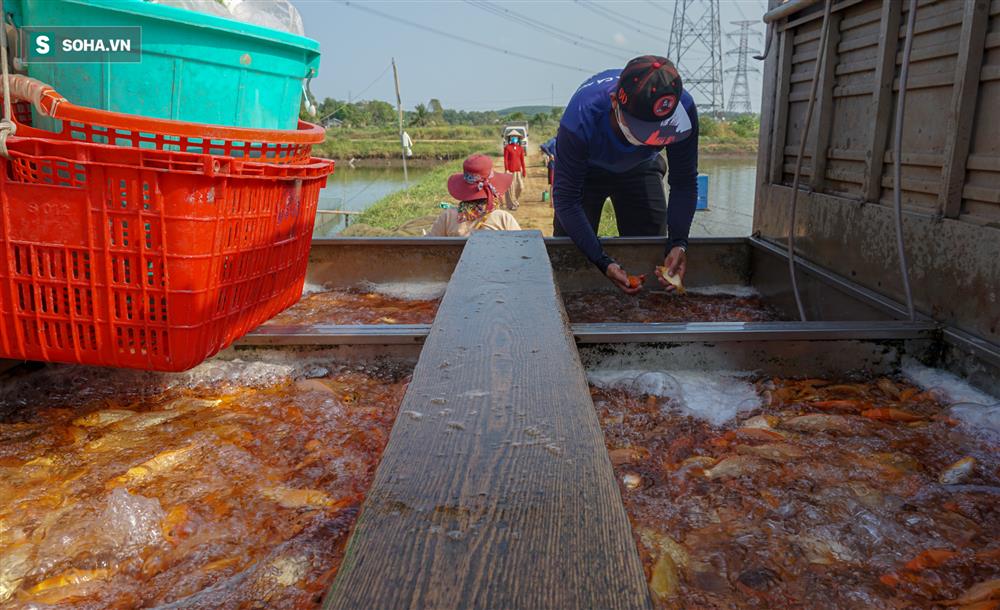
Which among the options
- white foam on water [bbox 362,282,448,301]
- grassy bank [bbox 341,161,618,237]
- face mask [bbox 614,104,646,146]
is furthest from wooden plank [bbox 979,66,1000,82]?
grassy bank [bbox 341,161,618,237]

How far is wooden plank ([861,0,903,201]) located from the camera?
3225mm

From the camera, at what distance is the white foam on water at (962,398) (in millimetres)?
2158

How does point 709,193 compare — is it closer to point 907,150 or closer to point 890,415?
point 907,150

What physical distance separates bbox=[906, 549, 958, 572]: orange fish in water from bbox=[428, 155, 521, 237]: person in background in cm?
424

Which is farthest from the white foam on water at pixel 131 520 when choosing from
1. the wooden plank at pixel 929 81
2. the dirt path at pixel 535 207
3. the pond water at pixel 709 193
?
the pond water at pixel 709 193

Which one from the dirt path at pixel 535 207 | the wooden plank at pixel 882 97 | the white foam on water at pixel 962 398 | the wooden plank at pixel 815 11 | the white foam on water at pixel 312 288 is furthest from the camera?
the dirt path at pixel 535 207

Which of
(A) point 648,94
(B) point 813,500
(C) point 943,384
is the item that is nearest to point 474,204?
(A) point 648,94

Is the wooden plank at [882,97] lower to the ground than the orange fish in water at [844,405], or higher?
higher

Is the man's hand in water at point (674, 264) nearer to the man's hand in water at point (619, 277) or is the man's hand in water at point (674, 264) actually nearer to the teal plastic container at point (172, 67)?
the man's hand in water at point (619, 277)

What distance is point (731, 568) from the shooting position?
5.28 ft

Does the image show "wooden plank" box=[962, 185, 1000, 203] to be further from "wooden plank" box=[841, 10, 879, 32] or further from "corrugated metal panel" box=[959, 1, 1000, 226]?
"wooden plank" box=[841, 10, 879, 32]

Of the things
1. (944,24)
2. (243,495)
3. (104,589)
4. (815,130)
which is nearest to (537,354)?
(243,495)

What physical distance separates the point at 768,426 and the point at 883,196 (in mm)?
1767

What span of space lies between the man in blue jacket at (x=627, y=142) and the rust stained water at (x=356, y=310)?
1009mm
